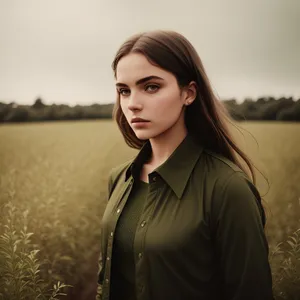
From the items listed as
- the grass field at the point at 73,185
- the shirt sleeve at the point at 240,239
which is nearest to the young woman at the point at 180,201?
the shirt sleeve at the point at 240,239

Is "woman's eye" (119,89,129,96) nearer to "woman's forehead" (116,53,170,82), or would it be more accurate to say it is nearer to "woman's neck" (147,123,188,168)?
"woman's forehead" (116,53,170,82)

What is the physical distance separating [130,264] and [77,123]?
146 centimetres

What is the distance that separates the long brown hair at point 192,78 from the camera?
1.38 meters

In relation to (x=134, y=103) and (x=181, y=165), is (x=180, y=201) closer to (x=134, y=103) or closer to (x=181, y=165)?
(x=181, y=165)

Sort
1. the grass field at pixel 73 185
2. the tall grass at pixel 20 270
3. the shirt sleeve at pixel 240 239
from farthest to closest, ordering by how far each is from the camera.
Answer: the grass field at pixel 73 185
the tall grass at pixel 20 270
the shirt sleeve at pixel 240 239

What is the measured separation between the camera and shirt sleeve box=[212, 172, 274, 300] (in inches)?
48.9

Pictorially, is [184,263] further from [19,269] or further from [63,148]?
[63,148]

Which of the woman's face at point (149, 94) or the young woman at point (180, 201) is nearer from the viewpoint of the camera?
the young woman at point (180, 201)

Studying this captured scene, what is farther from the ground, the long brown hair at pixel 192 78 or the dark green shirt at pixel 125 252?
the long brown hair at pixel 192 78

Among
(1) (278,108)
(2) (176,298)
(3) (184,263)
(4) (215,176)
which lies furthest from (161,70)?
(1) (278,108)

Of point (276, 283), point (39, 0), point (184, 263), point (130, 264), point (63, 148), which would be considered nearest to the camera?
point (184, 263)

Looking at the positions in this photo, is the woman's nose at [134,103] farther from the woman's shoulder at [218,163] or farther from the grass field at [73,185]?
the grass field at [73,185]

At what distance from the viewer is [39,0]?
7.79 ft

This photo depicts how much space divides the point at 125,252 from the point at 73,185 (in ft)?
3.74
